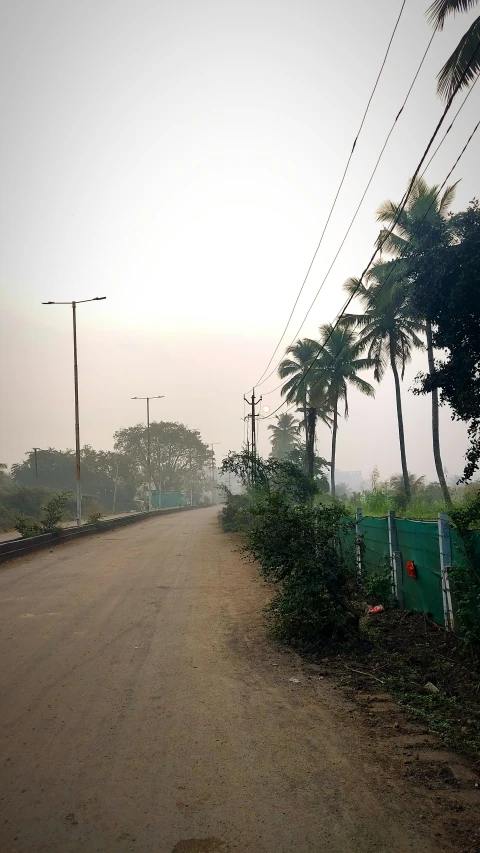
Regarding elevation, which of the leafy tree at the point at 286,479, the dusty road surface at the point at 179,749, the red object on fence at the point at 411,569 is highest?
the leafy tree at the point at 286,479

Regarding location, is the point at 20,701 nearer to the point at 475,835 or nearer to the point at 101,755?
the point at 101,755

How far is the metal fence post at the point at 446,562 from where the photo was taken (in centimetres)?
695

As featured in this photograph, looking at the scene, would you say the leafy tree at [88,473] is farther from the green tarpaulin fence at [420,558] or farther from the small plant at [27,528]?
the green tarpaulin fence at [420,558]

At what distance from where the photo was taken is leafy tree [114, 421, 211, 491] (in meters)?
81.0

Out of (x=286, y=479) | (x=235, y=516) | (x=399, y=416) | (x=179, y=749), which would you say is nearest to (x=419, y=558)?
(x=179, y=749)

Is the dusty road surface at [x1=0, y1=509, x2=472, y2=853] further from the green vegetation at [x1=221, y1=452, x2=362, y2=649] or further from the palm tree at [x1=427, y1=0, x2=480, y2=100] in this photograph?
the palm tree at [x1=427, y1=0, x2=480, y2=100]

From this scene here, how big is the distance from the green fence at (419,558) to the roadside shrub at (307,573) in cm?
95

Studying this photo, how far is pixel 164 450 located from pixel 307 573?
252ft

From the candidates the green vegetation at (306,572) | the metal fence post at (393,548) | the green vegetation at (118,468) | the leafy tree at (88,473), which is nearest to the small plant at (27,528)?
the green vegetation at (306,572)

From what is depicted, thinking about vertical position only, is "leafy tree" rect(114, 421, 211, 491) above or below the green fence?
above

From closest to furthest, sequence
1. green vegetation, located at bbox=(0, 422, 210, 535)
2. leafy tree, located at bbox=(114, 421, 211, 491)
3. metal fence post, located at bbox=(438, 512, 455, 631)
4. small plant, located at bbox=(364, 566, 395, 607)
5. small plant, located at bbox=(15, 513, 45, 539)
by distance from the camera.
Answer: metal fence post, located at bbox=(438, 512, 455, 631) → small plant, located at bbox=(364, 566, 395, 607) → small plant, located at bbox=(15, 513, 45, 539) → green vegetation, located at bbox=(0, 422, 210, 535) → leafy tree, located at bbox=(114, 421, 211, 491)

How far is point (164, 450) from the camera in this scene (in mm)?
83500

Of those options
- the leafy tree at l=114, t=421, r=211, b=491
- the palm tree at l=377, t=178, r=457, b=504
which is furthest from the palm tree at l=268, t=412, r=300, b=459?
the palm tree at l=377, t=178, r=457, b=504

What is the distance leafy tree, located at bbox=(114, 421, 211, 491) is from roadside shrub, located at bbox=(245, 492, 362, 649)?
7024 cm
